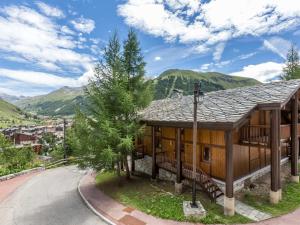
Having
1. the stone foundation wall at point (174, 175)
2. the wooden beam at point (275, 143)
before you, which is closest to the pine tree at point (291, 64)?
the stone foundation wall at point (174, 175)

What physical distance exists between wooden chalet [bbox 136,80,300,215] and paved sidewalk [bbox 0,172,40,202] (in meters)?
11.4

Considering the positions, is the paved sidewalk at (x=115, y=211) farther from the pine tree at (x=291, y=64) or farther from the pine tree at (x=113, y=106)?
the pine tree at (x=291, y=64)

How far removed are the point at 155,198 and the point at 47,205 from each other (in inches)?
276

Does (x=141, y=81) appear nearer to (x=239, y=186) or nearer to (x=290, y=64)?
(x=239, y=186)

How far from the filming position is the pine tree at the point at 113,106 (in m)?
14.9

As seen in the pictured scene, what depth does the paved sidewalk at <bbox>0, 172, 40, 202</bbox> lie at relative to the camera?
16708mm

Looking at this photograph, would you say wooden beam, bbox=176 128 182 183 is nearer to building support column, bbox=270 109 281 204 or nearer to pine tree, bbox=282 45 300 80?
building support column, bbox=270 109 281 204

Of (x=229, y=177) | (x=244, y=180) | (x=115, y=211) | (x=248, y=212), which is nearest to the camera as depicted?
(x=229, y=177)

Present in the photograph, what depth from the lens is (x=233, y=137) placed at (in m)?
13.8

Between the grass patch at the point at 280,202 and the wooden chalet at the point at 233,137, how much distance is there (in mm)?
521

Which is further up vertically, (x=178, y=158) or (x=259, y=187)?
(x=178, y=158)

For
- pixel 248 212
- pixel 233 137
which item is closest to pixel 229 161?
pixel 233 137

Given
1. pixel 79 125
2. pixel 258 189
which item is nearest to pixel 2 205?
pixel 79 125

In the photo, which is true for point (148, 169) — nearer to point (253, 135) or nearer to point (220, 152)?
point (220, 152)
